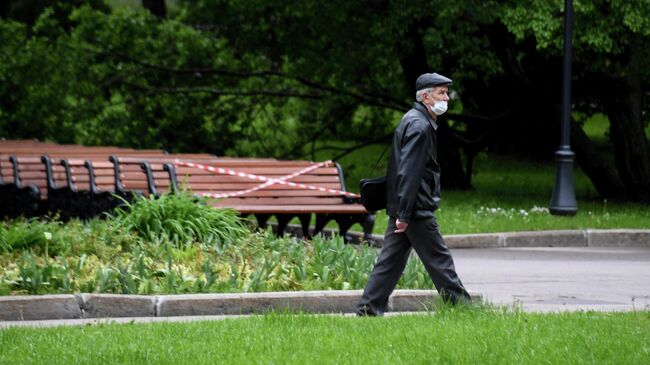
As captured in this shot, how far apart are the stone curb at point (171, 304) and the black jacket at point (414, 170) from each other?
83 cm

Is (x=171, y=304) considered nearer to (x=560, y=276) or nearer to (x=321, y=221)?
(x=560, y=276)

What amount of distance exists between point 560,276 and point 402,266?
4209 mm

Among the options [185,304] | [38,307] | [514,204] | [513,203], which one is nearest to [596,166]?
[513,203]

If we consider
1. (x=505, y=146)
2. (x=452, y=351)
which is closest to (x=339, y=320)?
(x=452, y=351)

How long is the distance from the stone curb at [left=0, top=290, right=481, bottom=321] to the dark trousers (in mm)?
332

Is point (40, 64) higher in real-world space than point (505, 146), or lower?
higher

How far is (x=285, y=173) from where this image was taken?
54.6 ft

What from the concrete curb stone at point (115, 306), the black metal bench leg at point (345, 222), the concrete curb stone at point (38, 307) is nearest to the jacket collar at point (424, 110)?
the concrete curb stone at point (115, 306)

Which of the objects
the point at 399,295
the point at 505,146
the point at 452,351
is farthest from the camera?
the point at 505,146

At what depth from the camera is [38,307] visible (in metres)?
9.69

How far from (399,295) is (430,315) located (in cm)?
91

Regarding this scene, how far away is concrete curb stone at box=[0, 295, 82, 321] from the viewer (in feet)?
31.6

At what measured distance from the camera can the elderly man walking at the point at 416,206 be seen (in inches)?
365

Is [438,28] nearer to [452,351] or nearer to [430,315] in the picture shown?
[430,315]
